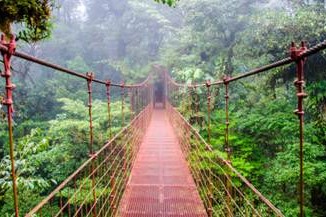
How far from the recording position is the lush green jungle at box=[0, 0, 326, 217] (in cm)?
506

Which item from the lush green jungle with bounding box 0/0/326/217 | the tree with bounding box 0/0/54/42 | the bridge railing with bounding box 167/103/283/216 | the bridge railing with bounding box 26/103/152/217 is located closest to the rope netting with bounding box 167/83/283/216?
the bridge railing with bounding box 167/103/283/216

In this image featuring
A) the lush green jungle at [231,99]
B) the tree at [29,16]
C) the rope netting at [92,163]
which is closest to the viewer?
the rope netting at [92,163]

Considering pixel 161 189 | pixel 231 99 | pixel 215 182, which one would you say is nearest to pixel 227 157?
pixel 161 189

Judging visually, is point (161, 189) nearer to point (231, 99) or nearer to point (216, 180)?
point (216, 180)

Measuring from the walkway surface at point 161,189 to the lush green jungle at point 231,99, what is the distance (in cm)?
95

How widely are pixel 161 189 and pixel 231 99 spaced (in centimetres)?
Answer: 554

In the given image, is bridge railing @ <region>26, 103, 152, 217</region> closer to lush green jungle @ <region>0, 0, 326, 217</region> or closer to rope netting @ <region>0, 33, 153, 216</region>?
rope netting @ <region>0, 33, 153, 216</region>

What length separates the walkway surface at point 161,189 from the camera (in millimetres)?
2814

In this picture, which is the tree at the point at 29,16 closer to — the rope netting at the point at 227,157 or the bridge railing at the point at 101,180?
the bridge railing at the point at 101,180

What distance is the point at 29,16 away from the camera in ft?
7.57

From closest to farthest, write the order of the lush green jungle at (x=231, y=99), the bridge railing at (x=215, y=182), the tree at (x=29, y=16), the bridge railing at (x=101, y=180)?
the bridge railing at (x=101, y=180), the bridge railing at (x=215, y=182), the tree at (x=29, y=16), the lush green jungle at (x=231, y=99)

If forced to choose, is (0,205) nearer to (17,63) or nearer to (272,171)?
(272,171)

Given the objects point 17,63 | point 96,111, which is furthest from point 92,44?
point 96,111

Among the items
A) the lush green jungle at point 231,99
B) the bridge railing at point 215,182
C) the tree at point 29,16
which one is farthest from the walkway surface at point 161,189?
the tree at point 29,16
